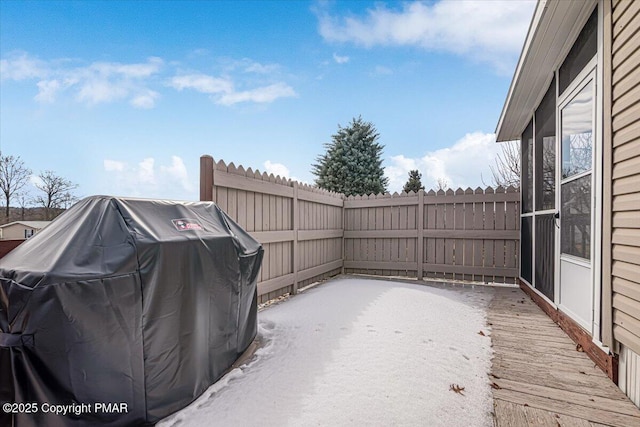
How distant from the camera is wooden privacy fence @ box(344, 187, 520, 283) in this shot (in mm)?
5188

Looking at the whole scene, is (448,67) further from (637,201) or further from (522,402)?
(522,402)

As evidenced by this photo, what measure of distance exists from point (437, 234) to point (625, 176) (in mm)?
3760

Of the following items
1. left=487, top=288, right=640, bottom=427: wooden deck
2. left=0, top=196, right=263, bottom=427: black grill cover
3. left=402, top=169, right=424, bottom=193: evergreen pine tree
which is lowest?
left=487, top=288, right=640, bottom=427: wooden deck

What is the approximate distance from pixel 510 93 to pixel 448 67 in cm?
376

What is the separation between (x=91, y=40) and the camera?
604cm

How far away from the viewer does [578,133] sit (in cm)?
275

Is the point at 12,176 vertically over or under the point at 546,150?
over

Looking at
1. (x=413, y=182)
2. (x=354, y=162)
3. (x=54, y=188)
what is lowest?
(x=54, y=188)

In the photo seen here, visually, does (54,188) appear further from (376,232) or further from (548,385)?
(548,385)

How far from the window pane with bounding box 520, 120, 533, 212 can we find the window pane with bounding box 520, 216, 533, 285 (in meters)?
0.23

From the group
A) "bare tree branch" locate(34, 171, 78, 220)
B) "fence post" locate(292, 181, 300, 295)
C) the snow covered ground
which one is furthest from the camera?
"bare tree branch" locate(34, 171, 78, 220)

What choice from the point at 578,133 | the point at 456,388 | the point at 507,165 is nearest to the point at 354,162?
the point at 507,165

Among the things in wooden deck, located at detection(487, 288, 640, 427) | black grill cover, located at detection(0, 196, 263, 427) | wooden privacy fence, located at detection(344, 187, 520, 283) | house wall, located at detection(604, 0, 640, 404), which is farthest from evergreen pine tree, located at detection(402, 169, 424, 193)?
black grill cover, located at detection(0, 196, 263, 427)

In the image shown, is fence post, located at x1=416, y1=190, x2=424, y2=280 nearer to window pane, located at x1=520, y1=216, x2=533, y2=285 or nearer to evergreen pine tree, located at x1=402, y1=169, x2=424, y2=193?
window pane, located at x1=520, y1=216, x2=533, y2=285
